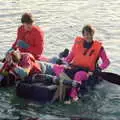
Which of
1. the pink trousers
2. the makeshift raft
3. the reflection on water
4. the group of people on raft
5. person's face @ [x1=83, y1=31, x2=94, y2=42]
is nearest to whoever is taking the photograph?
the reflection on water

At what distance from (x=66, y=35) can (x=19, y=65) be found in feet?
17.1

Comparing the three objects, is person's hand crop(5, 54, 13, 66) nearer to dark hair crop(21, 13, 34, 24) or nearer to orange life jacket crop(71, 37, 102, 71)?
dark hair crop(21, 13, 34, 24)

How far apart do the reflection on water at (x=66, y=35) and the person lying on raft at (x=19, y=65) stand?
1.83 feet

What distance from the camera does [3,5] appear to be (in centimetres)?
1953

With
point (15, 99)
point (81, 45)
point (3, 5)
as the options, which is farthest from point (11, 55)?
point (3, 5)

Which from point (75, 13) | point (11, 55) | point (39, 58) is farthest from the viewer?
point (75, 13)

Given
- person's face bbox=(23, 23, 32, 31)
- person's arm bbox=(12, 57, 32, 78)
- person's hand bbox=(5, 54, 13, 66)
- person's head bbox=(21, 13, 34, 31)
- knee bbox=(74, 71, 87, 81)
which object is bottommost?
knee bbox=(74, 71, 87, 81)

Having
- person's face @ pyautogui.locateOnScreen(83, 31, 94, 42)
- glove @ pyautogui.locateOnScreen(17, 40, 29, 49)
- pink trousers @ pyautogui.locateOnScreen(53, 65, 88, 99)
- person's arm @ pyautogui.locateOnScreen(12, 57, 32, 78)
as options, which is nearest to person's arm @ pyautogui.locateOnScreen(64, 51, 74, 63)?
pink trousers @ pyautogui.locateOnScreen(53, 65, 88, 99)

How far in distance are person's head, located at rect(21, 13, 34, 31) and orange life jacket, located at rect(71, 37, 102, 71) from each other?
1313mm

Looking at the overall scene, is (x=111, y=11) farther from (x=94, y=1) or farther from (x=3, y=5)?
(x=3, y=5)

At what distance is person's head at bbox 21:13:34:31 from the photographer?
1081cm

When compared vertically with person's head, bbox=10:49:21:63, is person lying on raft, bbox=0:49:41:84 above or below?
below

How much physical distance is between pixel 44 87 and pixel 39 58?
1.87 meters

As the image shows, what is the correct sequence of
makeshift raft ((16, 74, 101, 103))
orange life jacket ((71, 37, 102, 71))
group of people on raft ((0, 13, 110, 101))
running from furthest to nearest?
orange life jacket ((71, 37, 102, 71)) → group of people on raft ((0, 13, 110, 101)) → makeshift raft ((16, 74, 101, 103))
